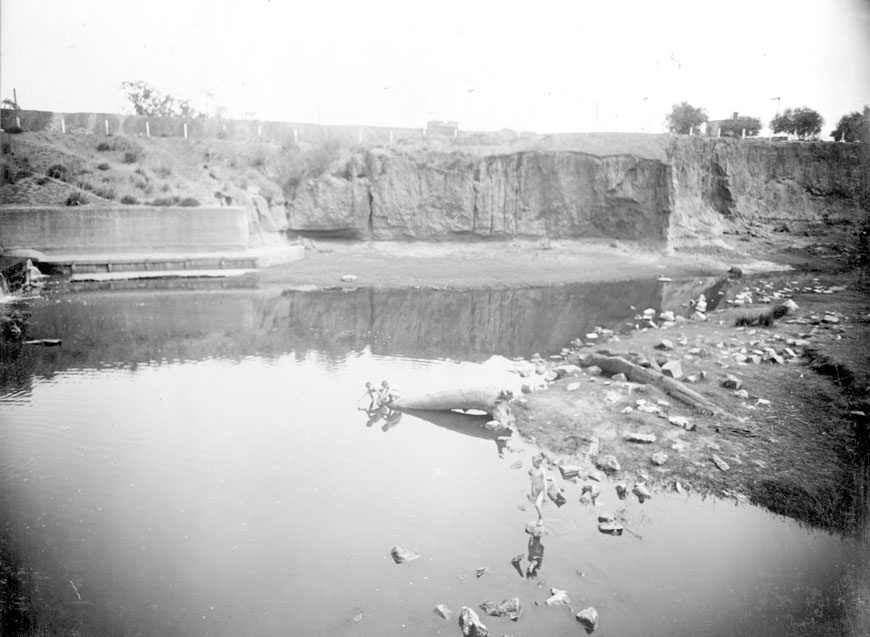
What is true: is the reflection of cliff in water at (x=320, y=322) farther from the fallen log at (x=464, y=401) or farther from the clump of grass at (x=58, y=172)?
the clump of grass at (x=58, y=172)

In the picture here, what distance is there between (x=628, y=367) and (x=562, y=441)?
2295mm

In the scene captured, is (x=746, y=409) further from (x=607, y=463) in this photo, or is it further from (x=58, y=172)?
(x=58, y=172)


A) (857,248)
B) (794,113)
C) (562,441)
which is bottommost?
(562,441)

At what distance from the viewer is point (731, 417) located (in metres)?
6.70

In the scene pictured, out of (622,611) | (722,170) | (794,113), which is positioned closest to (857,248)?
(722,170)

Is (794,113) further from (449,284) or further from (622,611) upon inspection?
(622,611)

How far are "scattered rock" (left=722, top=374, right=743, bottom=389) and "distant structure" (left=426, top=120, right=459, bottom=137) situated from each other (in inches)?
932

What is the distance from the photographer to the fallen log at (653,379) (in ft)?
23.0

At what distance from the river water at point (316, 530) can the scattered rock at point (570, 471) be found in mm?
186

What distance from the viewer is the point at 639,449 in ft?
20.3

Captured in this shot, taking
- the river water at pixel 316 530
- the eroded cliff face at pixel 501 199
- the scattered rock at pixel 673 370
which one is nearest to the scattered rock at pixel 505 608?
the river water at pixel 316 530

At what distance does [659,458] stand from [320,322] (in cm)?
879

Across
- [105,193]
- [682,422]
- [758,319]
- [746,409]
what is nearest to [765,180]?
[758,319]

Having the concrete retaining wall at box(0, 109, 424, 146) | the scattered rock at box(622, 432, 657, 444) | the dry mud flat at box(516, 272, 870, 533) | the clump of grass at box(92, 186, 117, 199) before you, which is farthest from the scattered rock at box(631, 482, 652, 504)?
the concrete retaining wall at box(0, 109, 424, 146)
